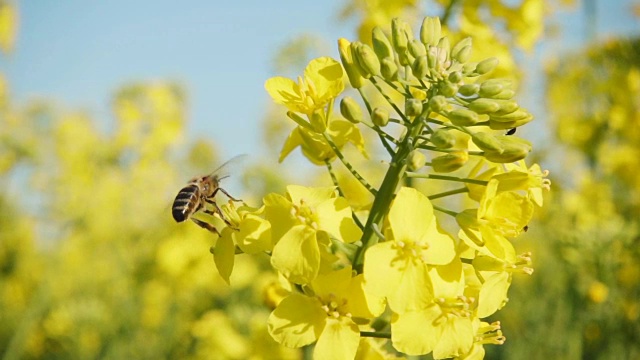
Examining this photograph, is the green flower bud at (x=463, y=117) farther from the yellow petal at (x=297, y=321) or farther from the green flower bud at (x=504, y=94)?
the yellow petal at (x=297, y=321)

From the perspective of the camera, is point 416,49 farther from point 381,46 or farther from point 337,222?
point 337,222

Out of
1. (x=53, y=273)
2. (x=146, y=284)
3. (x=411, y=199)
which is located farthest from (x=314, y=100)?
(x=146, y=284)

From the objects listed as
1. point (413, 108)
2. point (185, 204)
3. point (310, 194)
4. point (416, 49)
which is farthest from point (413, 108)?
point (185, 204)

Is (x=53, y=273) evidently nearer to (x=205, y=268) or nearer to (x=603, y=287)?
(x=205, y=268)

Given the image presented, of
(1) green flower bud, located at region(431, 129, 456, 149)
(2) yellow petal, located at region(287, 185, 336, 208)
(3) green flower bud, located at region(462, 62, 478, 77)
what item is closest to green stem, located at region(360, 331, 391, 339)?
(2) yellow petal, located at region(287, 185, 336, 208)

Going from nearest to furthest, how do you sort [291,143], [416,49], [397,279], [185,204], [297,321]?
[397,279]
[297,321]
[416,49]
[291,143]
[185,204]

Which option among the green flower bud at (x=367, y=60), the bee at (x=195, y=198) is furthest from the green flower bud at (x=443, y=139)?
the bee at (x=195, y=198)
